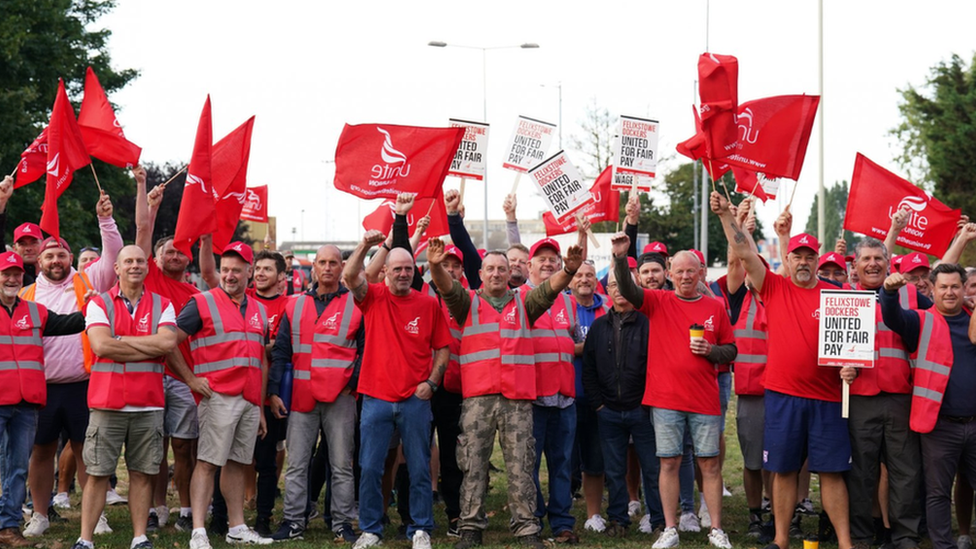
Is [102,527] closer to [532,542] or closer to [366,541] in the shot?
[366,541]

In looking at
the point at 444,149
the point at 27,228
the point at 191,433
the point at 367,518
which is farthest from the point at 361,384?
the point at 27,228

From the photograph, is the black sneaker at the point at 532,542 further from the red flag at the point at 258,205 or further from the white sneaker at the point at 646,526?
the red flag at the point at 258,205

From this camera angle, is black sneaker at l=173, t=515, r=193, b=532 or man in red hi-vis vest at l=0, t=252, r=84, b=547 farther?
black sneaker at l=173, t=515, r=193, b=532

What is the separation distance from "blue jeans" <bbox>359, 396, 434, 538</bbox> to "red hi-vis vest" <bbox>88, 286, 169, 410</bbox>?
1.73 metres

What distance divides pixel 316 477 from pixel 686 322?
13.2 ft

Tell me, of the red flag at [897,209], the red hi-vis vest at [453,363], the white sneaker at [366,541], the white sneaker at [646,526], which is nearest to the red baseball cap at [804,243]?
the red flag at [897,209]

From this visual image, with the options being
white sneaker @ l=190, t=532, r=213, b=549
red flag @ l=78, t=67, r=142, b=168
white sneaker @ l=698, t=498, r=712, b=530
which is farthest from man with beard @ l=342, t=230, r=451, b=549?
red flag @ l=78, t=67, r=142, b=168

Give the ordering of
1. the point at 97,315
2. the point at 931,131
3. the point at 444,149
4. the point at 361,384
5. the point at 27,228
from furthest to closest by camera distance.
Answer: the point at 931,131
the point at 27,228
the point at 444,149
the point at 361,384
the point at 97,315

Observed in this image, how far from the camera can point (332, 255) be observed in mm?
9266

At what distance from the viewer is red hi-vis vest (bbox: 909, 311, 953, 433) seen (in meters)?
8.28

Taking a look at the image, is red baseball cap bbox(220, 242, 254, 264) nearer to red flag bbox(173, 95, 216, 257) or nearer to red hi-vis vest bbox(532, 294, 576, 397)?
red flag bbox(173, 95, 216, 257)

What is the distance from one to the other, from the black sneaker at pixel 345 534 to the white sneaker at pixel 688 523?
2.98m

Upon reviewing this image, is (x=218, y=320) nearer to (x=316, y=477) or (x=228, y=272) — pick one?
(x=228, y=272)

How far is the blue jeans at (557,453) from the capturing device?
924 centimetres
